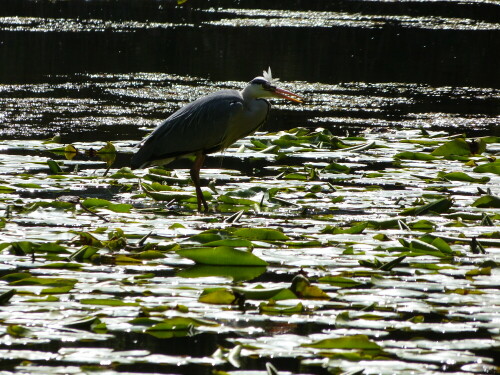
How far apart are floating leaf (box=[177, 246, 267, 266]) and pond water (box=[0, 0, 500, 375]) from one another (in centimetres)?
5

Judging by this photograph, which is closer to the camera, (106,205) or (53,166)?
(106,205)

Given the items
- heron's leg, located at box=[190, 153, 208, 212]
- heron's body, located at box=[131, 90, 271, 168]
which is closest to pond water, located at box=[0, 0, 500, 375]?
heron's leg, located at box=[190, 153, 208, 212]

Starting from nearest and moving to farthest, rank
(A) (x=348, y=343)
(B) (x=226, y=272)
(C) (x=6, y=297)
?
1. (A) (x=348, y=343)
2. (C) (x=6, y=297)
3. (B) (x=226, y=272)

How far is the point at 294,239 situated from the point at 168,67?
1096 centimetres

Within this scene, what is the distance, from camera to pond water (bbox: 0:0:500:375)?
3.86 meters

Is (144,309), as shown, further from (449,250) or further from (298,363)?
(449,250)

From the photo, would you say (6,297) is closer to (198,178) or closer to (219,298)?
(219,298)

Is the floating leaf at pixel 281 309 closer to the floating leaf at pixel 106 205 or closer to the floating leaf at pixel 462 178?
the floating leaf at pixel 106 205

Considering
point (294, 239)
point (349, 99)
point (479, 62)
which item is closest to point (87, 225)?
point (294, 239)

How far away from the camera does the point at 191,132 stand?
25.8ft

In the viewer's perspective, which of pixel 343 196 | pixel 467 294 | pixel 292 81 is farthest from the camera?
pixel 292 81

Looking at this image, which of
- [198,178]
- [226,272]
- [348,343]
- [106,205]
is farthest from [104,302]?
Result: [198,178]

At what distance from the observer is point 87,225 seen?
6.02 meters

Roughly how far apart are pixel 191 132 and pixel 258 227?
1.96m
